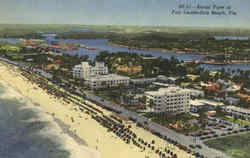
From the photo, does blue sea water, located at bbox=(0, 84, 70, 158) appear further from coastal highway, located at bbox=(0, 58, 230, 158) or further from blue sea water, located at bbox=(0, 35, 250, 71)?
blue sea water, located at bbox=(0, 35, 250, 71)

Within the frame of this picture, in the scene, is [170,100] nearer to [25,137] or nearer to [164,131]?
[164,131]

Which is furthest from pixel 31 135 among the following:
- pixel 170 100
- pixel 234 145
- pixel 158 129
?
pixel 234 145

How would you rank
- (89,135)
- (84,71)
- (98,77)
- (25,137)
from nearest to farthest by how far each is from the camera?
(25,137) < (89,135) < (98,77) < (84,71)

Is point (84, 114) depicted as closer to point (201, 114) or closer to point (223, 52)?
point (201, 114)

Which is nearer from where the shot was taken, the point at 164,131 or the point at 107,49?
the point at 164,131

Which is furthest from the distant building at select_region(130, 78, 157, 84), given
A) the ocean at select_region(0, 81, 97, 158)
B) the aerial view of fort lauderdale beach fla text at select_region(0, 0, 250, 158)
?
the ocean at select_region(0, 81, 97, 158)

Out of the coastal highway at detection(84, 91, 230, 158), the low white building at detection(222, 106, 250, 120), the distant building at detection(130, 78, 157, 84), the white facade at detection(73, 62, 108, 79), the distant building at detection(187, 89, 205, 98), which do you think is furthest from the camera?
the white facade at detection(73, 62, 108, 79)
